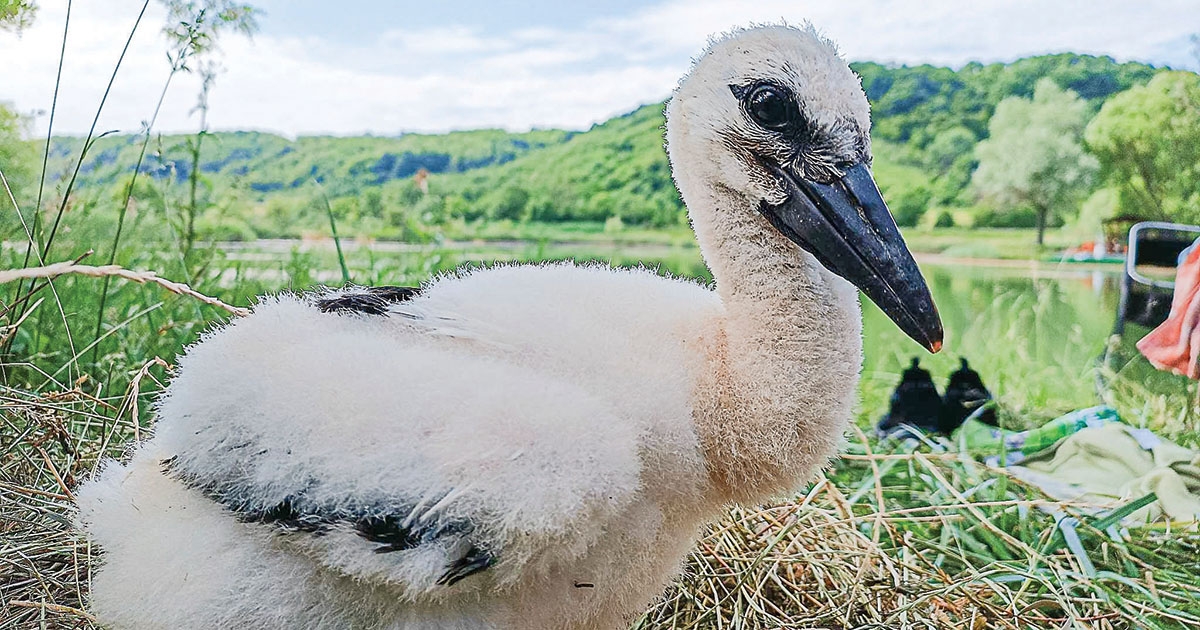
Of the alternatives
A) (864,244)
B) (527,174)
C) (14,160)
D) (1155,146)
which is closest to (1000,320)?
(1155,146)

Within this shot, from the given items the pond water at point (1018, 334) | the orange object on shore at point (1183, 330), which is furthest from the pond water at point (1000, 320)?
the orange object on shore at point (1183, 330)

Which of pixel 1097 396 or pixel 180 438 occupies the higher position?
pixel 180 438

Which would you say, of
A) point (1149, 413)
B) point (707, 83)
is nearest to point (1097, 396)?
point (1149, 413)

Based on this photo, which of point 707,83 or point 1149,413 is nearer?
point 707,83

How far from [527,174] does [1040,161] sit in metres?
1.50

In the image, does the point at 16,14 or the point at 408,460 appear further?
the point at 16,14

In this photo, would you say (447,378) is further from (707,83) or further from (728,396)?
(707,83)

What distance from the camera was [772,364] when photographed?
0.83 meters

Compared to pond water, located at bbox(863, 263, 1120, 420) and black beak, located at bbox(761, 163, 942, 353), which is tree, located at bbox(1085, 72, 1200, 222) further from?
black beak, located at bbox(761, 163, 942, 353)

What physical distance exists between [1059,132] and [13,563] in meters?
2.51

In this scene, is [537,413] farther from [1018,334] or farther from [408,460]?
Answer: [1018,334]

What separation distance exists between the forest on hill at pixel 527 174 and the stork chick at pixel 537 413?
127 centimetres

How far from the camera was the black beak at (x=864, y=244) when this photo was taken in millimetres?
816

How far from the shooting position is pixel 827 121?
81 centimetres
